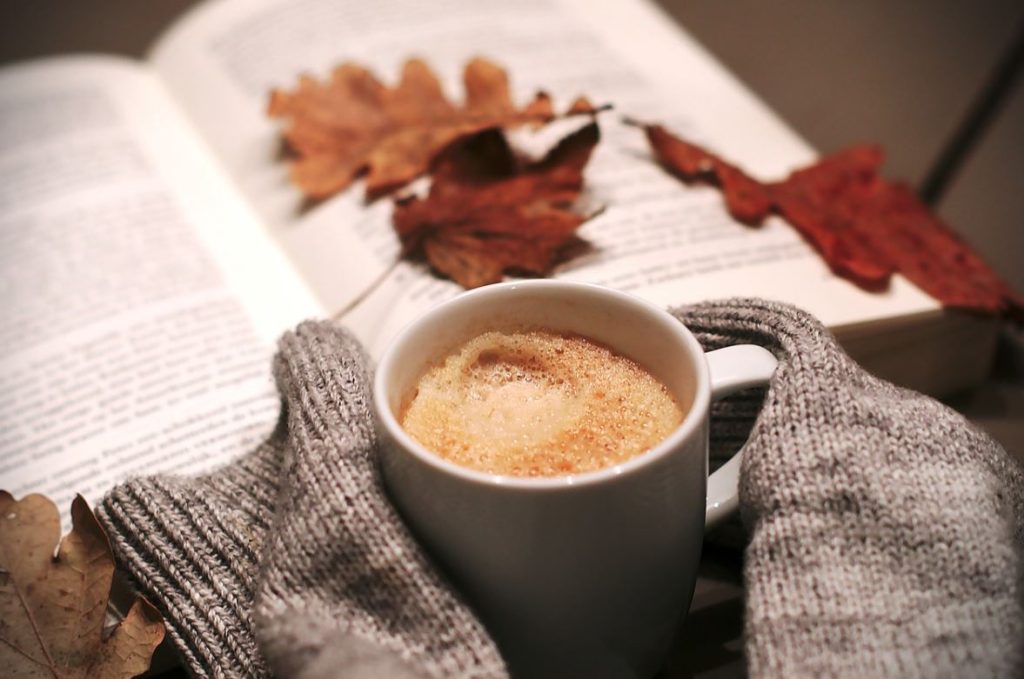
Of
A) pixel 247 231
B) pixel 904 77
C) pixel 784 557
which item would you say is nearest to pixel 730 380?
pixel 784 557

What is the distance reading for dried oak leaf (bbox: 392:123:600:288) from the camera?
0.71 m

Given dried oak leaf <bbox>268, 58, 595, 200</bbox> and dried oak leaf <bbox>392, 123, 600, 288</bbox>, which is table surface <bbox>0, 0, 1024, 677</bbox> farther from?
dried oak leaf <bbox>268, 58, 595, 200</bbox>

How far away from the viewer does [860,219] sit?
77cm

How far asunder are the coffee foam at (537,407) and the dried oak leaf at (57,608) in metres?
0.21

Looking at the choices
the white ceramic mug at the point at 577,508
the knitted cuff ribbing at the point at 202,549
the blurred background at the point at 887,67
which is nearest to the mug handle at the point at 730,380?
the white ceramic mug at the point at 577,508

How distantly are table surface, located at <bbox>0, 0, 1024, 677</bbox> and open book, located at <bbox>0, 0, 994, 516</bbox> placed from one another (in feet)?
0.75

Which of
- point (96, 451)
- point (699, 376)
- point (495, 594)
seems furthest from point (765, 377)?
point (96, 451)

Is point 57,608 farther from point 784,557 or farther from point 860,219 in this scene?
point 860,219

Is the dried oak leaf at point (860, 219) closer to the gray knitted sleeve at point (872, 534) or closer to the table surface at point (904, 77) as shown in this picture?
the table surface at point (904, 77)

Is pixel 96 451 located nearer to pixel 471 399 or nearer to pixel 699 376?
pixel 471 399

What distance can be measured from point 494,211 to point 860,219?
1.04ft

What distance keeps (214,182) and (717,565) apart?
2.15 ft

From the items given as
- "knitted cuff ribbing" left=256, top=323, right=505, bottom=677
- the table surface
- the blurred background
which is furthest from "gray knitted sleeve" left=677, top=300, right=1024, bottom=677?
the blurred background

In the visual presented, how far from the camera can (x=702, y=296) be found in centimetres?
66
